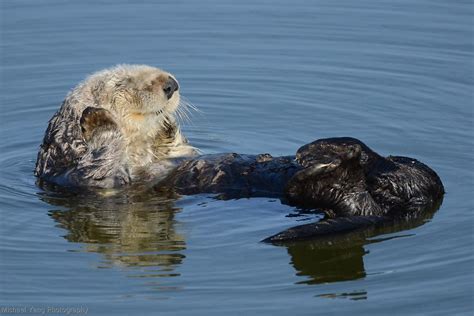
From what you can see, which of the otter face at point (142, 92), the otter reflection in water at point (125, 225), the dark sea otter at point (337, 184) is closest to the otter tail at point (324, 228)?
the dark sea otter at point (337, 184)

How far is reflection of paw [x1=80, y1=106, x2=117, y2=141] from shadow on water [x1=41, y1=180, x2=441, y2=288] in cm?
45

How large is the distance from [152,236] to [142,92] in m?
1.09

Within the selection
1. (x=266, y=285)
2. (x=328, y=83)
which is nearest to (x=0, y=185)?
(x=266, y=285)

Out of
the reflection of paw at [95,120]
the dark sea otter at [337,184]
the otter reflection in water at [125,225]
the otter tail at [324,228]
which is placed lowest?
the otter reflection in water at [125,225]

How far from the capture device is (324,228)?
637 centimetres

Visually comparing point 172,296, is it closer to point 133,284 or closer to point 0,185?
point 133,284

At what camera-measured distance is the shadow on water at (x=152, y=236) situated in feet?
20.3

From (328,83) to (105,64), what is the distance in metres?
2.07

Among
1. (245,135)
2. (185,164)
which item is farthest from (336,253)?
(245,135)

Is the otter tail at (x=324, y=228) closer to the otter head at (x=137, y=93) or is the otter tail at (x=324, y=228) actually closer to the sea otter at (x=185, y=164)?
the sea otter at (x=185, y=164)

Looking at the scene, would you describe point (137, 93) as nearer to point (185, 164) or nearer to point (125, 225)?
point (185, 164)

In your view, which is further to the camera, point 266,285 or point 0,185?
point 0,185

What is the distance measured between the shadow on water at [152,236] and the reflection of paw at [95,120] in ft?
1.46

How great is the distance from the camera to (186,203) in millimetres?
7160
